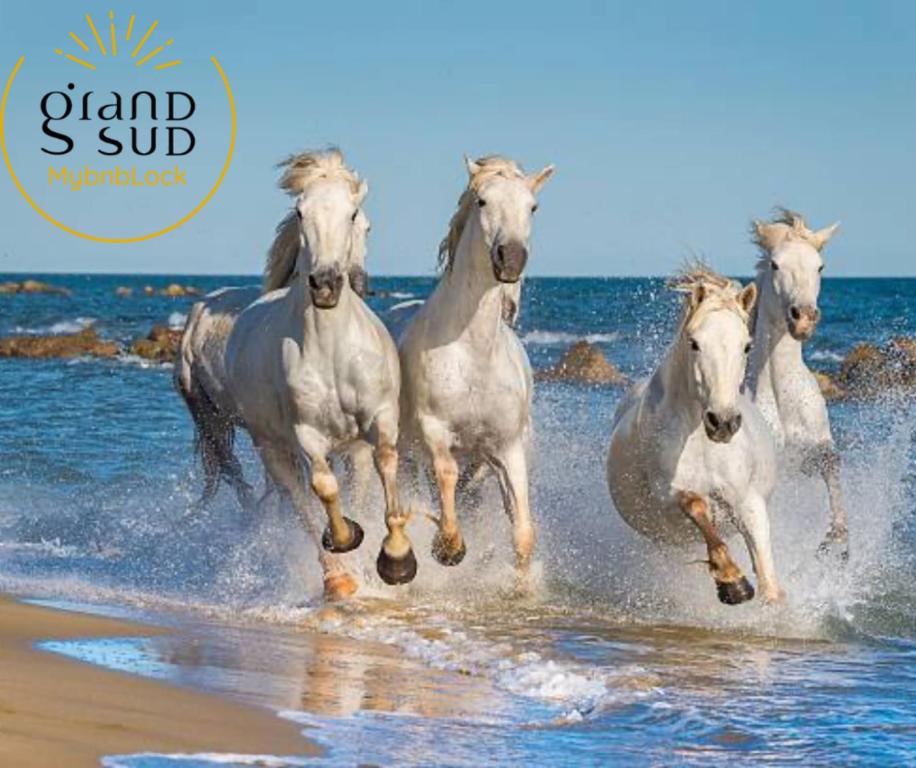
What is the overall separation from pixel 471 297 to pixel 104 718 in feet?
12.3

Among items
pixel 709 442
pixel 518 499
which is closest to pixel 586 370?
pixel 518 499

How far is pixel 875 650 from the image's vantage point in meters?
8.20

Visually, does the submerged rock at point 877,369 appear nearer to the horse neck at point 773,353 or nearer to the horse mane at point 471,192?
the horse neck at point 773,353

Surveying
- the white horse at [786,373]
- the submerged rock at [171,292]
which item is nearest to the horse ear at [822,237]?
the white horse at [786,373]

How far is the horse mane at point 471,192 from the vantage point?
28.4 feet

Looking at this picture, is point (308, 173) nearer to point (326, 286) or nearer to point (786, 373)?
point (326, 286)

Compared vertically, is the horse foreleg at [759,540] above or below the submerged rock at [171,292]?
below

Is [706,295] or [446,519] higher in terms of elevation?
[706,295]

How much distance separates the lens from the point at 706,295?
8258mm

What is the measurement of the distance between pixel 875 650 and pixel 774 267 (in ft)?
8.50

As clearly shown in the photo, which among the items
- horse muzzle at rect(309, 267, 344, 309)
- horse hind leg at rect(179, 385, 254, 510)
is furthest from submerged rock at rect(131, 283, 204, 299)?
horse muzzle at rect(309, 267, 344, 309)

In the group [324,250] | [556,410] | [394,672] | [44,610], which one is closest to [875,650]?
[394,672]

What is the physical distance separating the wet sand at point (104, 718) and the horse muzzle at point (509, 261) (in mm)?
2629

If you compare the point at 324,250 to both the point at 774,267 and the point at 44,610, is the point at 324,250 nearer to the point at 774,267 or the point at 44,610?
the point at 44,610
